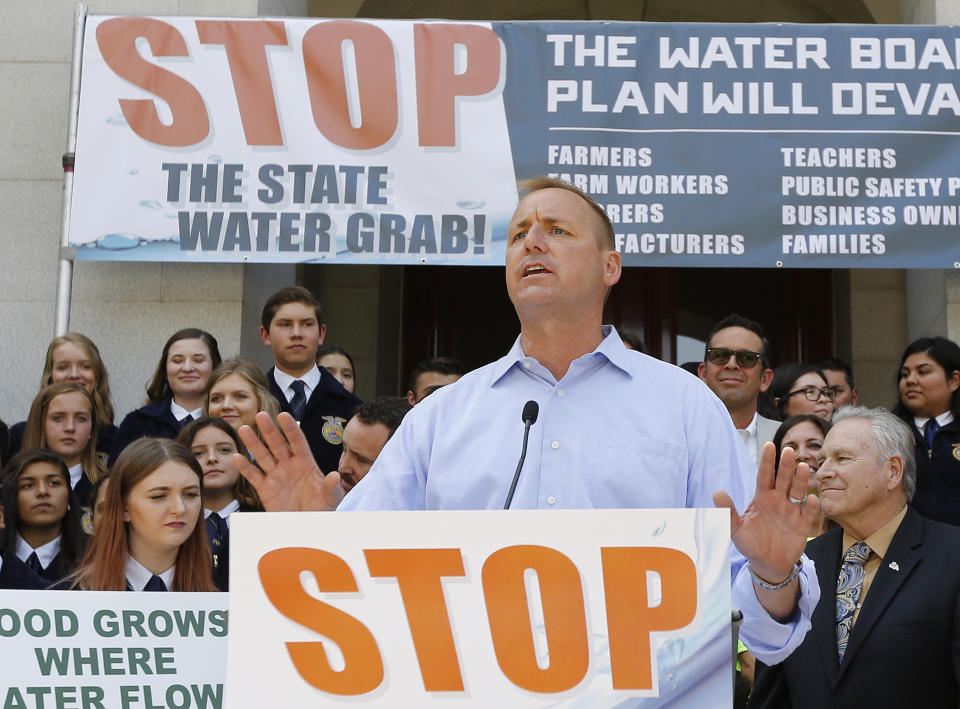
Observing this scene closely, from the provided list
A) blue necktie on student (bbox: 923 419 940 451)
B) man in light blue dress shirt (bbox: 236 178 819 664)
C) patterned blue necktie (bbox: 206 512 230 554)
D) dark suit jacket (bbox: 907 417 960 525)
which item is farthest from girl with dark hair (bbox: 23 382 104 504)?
blue necktie on student (bbox: 923 419 940 451)

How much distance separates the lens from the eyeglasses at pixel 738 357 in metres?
5.80

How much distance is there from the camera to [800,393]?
6.04 meters

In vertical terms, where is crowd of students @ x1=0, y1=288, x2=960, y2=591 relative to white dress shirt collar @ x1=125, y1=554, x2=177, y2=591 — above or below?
above

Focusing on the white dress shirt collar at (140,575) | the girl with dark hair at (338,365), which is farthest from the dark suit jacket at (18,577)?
the girl with dark hair at (338,365)

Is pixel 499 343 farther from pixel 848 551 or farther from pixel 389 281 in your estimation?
pixel 848 551

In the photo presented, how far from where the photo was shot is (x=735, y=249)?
6.58m

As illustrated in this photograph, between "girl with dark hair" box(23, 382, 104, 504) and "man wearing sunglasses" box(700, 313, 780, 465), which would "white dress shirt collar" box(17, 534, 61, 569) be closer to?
"girl with dark hair" box(23, 382, 104, 504)

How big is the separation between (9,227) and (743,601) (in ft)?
19.6

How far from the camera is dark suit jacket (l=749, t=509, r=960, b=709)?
3654 mm

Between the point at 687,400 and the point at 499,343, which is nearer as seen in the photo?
the point at 687,400

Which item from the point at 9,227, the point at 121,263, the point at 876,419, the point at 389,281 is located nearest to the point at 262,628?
the point at 876,419

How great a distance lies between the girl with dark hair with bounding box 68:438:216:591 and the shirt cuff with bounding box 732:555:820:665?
91.3 inches

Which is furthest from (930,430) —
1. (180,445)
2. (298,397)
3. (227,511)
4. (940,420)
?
(180,445)

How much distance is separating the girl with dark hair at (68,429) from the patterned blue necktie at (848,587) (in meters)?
3.23
